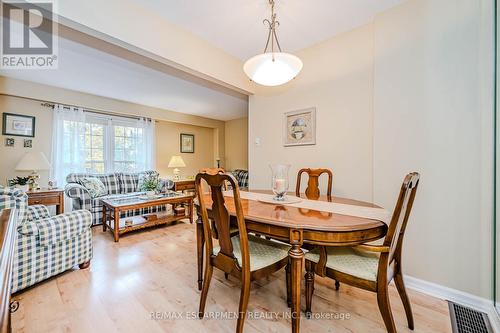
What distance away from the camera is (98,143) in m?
4.43

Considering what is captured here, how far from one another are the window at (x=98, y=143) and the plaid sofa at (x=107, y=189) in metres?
0.40

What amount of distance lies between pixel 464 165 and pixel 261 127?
2.18m

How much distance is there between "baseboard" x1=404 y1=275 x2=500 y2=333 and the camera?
1.45 meters

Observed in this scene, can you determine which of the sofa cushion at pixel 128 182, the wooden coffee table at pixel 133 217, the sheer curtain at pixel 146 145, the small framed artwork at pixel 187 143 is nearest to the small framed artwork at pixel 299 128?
the wooden coffee table at pixel 133 217

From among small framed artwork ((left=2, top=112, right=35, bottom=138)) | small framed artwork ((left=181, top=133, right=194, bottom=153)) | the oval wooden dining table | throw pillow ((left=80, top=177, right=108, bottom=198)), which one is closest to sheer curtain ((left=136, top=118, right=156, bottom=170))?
small framed artwork ((left=181, top=133, right=194, bottom=153))

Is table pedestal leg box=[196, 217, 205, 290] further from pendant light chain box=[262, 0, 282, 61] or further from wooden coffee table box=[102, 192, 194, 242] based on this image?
wooden coffee table box=[102, 192, 194, 242]

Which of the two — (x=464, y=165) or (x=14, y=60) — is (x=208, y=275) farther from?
(x=14, y=60)

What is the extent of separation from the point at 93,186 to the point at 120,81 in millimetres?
1837

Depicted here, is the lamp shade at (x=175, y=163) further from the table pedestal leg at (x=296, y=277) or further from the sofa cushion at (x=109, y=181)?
the table pedestal leg at (x=296, y=277)

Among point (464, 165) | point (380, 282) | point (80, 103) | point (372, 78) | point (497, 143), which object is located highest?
point (80, 103)

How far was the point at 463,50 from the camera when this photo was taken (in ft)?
5.28

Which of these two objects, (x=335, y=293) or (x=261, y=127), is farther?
(x=261, y=127)

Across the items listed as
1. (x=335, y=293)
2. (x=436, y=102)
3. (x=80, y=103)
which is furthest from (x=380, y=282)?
(x=80, y=103)

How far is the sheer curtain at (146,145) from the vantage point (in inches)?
196
